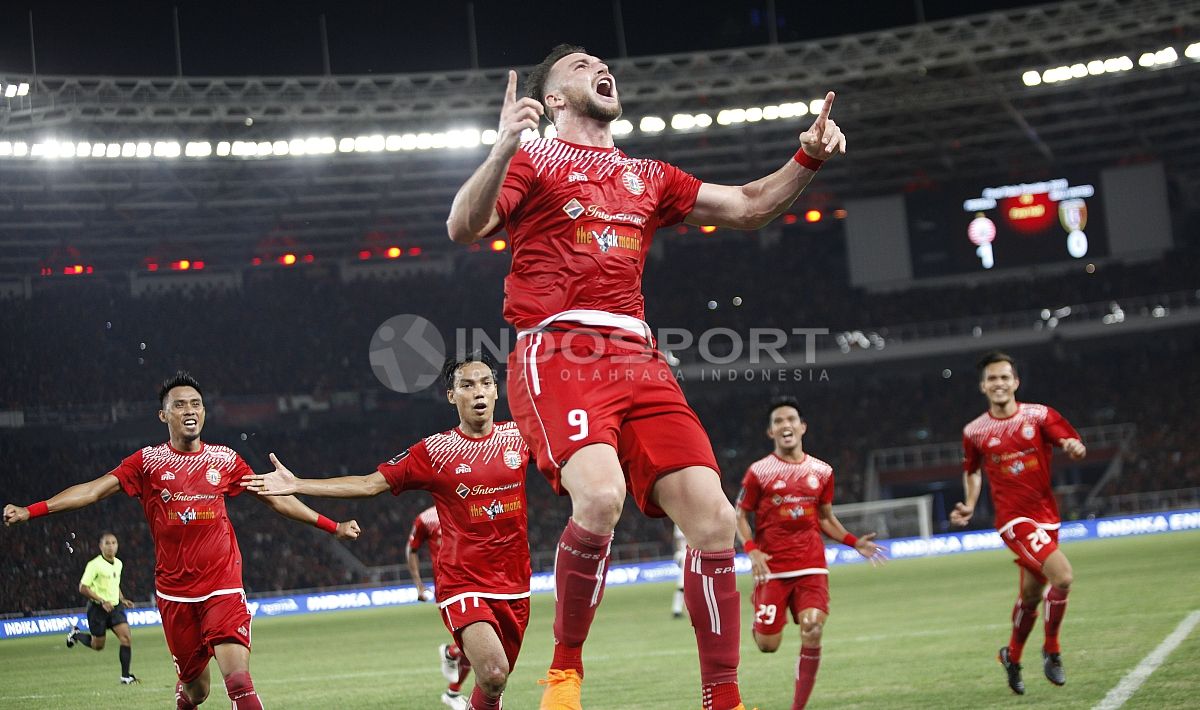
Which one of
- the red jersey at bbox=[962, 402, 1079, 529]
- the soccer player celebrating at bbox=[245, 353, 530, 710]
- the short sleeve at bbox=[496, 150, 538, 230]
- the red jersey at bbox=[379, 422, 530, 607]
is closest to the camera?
the short sleeve at bbox=[496, 150, 538, 230]

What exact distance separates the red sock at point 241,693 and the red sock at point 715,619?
4.29 meters

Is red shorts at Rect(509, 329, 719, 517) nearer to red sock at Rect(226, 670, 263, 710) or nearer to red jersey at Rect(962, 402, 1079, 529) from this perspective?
red sock at Rect(226, 670, 263, 710)

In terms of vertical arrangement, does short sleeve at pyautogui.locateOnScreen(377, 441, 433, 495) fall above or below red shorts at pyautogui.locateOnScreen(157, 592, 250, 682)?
above

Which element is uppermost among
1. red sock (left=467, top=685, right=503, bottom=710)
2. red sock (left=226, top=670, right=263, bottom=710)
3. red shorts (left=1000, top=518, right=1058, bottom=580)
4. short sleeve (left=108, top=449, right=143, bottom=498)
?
short sleeve (left=108, top=449, right=143, bottom=498)

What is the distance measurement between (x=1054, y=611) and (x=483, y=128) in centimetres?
2654

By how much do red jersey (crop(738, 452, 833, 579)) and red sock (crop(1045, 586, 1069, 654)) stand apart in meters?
1.80

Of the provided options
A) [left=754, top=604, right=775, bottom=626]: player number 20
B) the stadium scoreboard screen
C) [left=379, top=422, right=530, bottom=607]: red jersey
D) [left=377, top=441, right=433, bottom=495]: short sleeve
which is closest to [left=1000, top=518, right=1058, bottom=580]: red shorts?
[left=754, top=604, right=775, bottom=626]: player number 20

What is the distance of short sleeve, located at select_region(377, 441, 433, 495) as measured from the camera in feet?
25.7

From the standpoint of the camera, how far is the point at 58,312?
34.2 metres

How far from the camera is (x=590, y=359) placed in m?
4.48

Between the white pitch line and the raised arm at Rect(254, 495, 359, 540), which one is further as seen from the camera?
the raised arm at Rect(254, 495, 359, 540)

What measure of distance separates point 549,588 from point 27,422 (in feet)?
49.1

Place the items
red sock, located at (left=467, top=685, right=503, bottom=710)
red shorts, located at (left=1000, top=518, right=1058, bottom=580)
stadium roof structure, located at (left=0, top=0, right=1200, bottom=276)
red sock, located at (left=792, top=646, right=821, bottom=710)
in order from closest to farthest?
red sock, located at (left=467, top=685, right=503, bottom=710) < red sock, located at (left=792, top=646, right=821, bottom=710) < red shorts, located at (left=1000, top=518, right=1058, bottom=580) < stadium roof structure, located at (left=0, top=0, right=1200, bottom=276)

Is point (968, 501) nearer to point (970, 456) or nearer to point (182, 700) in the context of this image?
point (970, 456)
